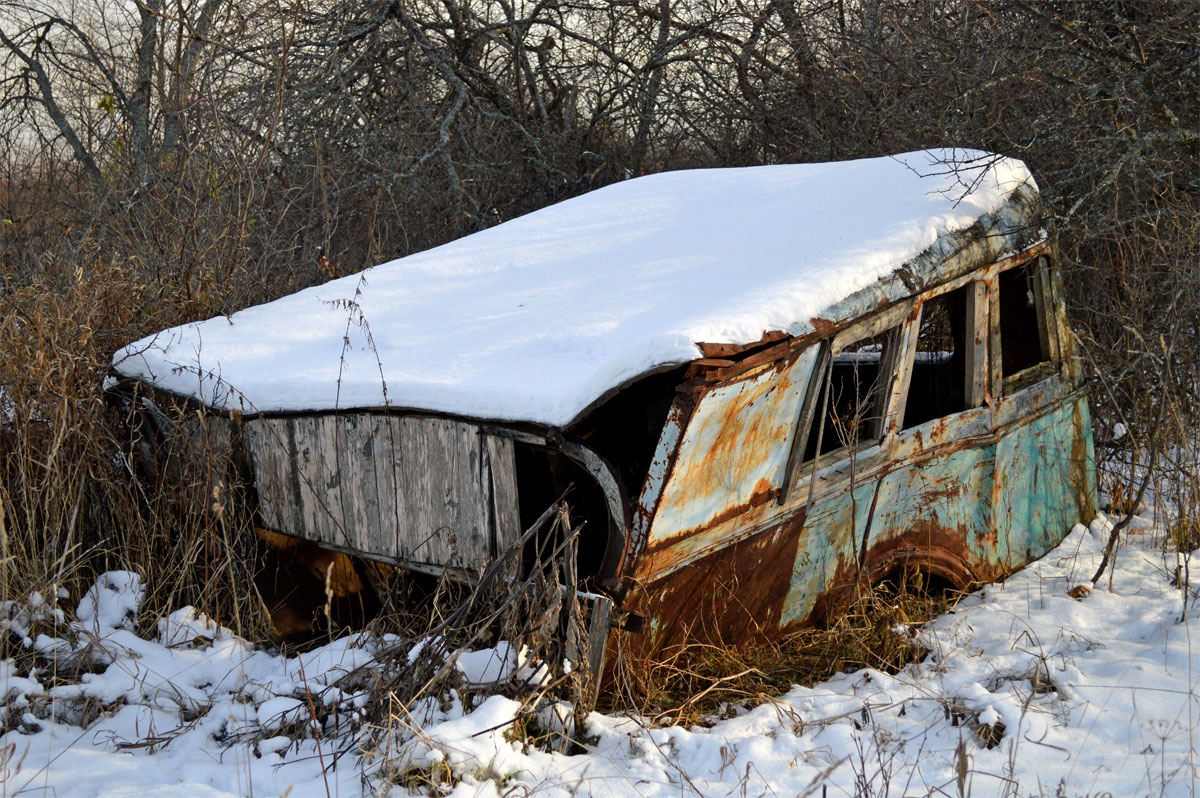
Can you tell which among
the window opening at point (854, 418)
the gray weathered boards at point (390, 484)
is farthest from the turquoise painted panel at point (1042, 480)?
the gray weathered boards at point (390, 484)

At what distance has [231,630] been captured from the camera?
3.65 meters

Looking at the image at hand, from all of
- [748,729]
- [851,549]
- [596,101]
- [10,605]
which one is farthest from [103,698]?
[596,101]

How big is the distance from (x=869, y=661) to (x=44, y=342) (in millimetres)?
3479

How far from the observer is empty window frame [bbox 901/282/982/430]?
3715 millimetres

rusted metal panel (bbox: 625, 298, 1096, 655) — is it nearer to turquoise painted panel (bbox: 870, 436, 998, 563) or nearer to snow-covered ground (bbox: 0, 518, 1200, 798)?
turquoise painted panel (bbox: 870, 436, 998, 563)

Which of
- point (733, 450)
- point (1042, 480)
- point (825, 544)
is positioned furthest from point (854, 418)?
point (1042, 480)

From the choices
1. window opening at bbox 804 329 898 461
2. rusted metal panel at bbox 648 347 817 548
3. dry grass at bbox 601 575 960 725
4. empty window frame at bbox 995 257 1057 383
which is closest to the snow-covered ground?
dry grass at bbox 601 575 960 725

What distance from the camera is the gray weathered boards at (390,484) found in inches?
121

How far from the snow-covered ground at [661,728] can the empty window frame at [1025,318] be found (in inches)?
46.5

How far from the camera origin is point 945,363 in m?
5.01

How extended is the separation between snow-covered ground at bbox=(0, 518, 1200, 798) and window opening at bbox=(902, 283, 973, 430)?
0.98 metres

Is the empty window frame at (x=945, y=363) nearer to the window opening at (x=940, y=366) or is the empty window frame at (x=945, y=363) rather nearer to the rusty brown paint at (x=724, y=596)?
the window opening at (x=940, y=366)

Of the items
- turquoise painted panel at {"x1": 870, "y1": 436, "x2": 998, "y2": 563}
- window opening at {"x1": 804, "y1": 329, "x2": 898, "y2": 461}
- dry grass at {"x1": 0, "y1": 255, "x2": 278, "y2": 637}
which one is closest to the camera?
window opening at {"x1": 804, "y1": 329, "x2": 898, "y2": 461}

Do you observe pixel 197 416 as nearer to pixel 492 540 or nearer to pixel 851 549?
pixel 492 540
